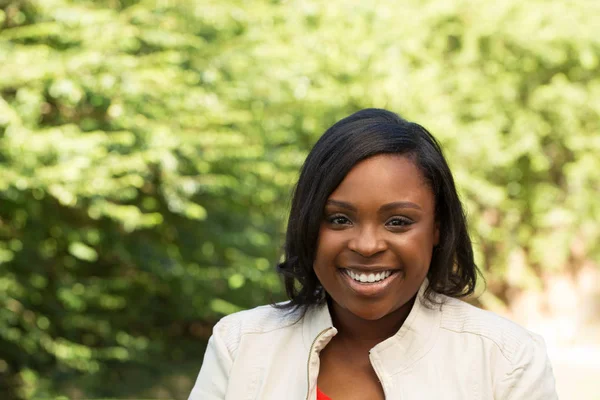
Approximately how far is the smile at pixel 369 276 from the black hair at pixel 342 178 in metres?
0.12

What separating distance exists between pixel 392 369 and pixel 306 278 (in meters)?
0.32

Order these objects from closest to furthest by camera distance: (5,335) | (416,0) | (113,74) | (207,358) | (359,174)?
1. (359,174)
2. (207,358)
3. (113,74)
4. (5,335)
5. (416,0)

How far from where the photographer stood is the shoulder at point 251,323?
2.06 m

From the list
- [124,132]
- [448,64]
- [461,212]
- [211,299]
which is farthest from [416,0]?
[461,212]

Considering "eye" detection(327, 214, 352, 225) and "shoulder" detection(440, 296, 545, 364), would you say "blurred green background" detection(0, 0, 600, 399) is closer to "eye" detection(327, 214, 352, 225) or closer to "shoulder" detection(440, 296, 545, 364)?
"shoulder" detection(440, 296, 545, 364)

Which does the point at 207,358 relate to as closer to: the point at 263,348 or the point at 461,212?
the point at 263,348

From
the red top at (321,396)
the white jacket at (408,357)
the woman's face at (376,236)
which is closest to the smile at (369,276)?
the woman's face at (376,236)

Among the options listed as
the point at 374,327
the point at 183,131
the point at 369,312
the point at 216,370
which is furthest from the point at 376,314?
the point at 183,131

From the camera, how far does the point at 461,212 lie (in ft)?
6.92

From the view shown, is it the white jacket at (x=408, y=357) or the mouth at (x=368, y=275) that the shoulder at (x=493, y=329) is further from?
the mouth at (x=368, y=275)

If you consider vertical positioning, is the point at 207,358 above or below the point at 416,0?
below

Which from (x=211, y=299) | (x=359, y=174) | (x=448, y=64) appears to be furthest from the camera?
(x=448, y=64)

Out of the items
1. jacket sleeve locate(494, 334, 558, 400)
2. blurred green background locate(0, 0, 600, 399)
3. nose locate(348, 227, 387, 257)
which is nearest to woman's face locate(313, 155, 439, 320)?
nose locate(348, 227, 387, 257)

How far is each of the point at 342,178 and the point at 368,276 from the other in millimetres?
202
